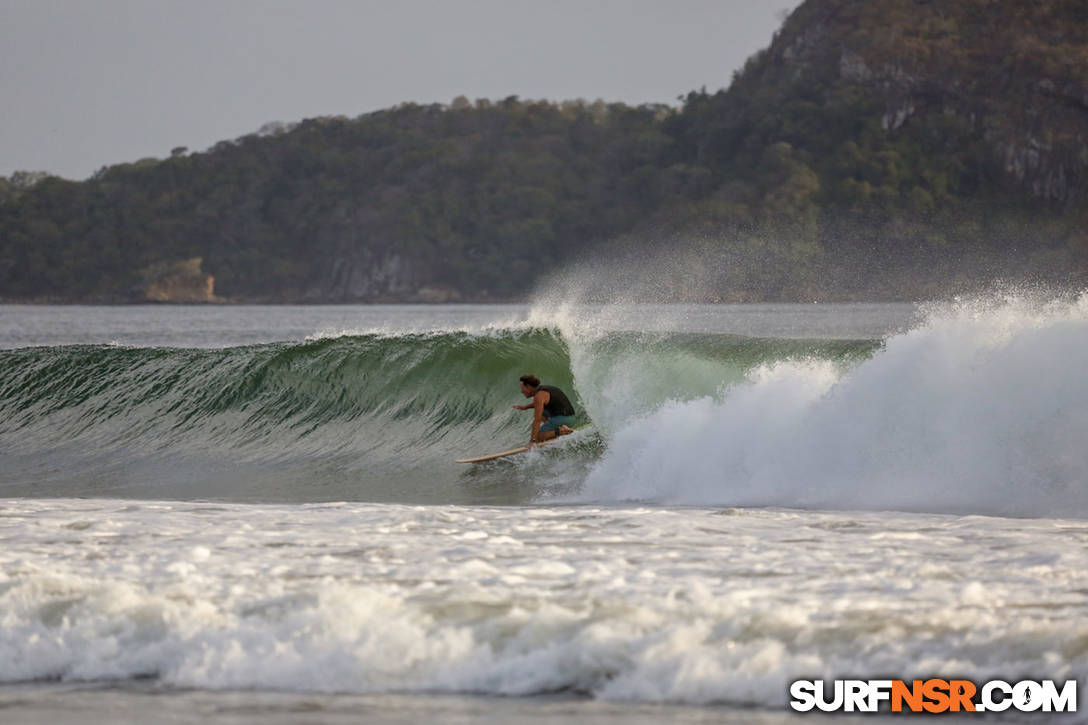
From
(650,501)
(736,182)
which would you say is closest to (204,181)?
(736,182)

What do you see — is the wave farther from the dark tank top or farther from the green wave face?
the dark tank top

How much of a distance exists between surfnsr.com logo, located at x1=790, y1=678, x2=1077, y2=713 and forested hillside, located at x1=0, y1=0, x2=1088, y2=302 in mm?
74727

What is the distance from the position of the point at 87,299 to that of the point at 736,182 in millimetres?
61294

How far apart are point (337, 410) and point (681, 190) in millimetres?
89553

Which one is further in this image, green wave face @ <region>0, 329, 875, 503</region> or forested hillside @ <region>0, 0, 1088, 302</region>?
forested hillside @ <region>0, 0, 1088, 302</region>

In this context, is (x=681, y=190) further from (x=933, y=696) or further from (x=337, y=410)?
(x=933, y=696)

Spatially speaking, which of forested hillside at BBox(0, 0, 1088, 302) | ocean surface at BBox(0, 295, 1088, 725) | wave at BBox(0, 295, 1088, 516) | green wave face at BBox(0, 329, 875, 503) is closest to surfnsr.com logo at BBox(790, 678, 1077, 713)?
ocean surface at BBox(0, 295, 1088, 725)

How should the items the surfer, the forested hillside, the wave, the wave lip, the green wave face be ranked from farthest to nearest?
the forested hillside < the surfer < the green wave face < the wave < the wave lip

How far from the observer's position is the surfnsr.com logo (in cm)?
503

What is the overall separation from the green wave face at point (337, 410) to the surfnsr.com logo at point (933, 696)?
617 centimetres

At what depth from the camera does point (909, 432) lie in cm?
1089

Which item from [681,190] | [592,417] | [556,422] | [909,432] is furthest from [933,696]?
[681,190]

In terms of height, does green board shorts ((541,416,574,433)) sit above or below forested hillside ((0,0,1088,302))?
below

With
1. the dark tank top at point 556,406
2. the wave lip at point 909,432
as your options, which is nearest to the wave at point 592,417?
the wave lip at point 909,432
